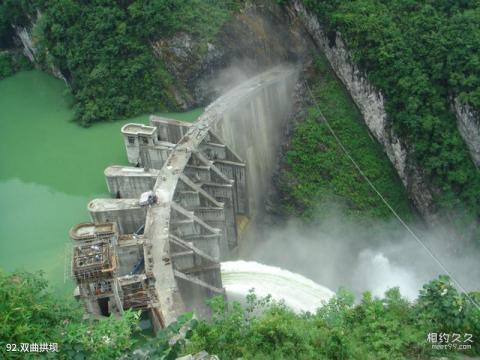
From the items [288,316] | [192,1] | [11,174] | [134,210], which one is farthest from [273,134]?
[288,316]

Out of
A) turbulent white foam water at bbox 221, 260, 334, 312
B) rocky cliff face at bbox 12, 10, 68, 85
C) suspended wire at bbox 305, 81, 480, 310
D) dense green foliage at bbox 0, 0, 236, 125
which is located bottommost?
turbulent white foam water at bbox 221, 260, 334, 312

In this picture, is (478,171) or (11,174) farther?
(11,174)

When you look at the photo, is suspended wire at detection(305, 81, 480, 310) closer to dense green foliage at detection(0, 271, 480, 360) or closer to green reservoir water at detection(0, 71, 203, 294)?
green reservoir water at detection(0, 71, 203, 294)

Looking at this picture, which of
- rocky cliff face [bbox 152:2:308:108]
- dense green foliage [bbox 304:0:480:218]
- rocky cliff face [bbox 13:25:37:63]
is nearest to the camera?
dense green foliage [bbox 304:0:480:218]

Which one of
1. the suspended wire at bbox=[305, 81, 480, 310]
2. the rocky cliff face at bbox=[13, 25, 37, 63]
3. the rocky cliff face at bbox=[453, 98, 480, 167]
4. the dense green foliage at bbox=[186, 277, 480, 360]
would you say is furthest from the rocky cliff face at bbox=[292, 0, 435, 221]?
the rocky cliff face at bbox=[13, 25, 37, 63]

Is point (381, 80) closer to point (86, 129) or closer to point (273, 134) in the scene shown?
point (273, 134)

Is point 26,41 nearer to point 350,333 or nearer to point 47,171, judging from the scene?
point 47,171

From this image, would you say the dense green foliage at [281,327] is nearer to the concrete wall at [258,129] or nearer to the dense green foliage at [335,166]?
the dense green foliage at [335,166]
